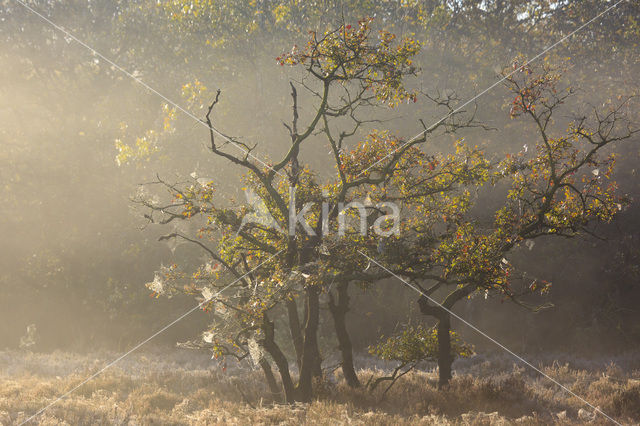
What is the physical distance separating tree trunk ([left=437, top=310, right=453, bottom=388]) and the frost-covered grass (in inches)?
15.1

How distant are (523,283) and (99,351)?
75.6ft

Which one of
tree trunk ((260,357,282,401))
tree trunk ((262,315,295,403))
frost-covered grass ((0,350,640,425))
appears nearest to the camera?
frost-covered grass ((0,350,640,425))

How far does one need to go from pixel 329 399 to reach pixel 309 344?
169 centimetres

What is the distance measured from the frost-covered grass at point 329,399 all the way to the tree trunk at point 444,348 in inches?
15.1

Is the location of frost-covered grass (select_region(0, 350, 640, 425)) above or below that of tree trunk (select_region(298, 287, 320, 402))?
below

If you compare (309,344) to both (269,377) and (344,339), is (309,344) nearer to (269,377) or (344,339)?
(269,377)

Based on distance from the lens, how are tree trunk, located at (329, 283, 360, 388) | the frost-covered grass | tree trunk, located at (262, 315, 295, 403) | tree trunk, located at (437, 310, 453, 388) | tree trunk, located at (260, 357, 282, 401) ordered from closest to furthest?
the frost-covered grass, tree trunk, located at (262, 315, 295, 403), tree trunk, located at (437, 310, 453, 388), tree trunk, located at (260, 357, 282, 401), tree trunk, located at (329, 283, 360, 388)

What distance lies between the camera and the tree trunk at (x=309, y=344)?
12.6 metres

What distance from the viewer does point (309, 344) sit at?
12.6m

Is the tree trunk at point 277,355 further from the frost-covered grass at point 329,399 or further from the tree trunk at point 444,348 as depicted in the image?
the tree trunk at point 444,348

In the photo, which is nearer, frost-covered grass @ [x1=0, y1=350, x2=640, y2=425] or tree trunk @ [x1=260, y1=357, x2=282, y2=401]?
frost-covered grass @ [x1=0, y1=350, x2=640, y2=425]

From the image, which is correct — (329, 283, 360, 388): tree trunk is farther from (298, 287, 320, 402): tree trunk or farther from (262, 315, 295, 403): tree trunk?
(262, 315, 295, 403): tree trunk

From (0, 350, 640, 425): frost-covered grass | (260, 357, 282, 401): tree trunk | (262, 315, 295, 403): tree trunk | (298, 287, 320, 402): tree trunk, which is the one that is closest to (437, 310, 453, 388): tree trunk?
(0, 350, 640, 425): frost-covered grass

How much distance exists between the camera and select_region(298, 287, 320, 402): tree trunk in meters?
12.6
